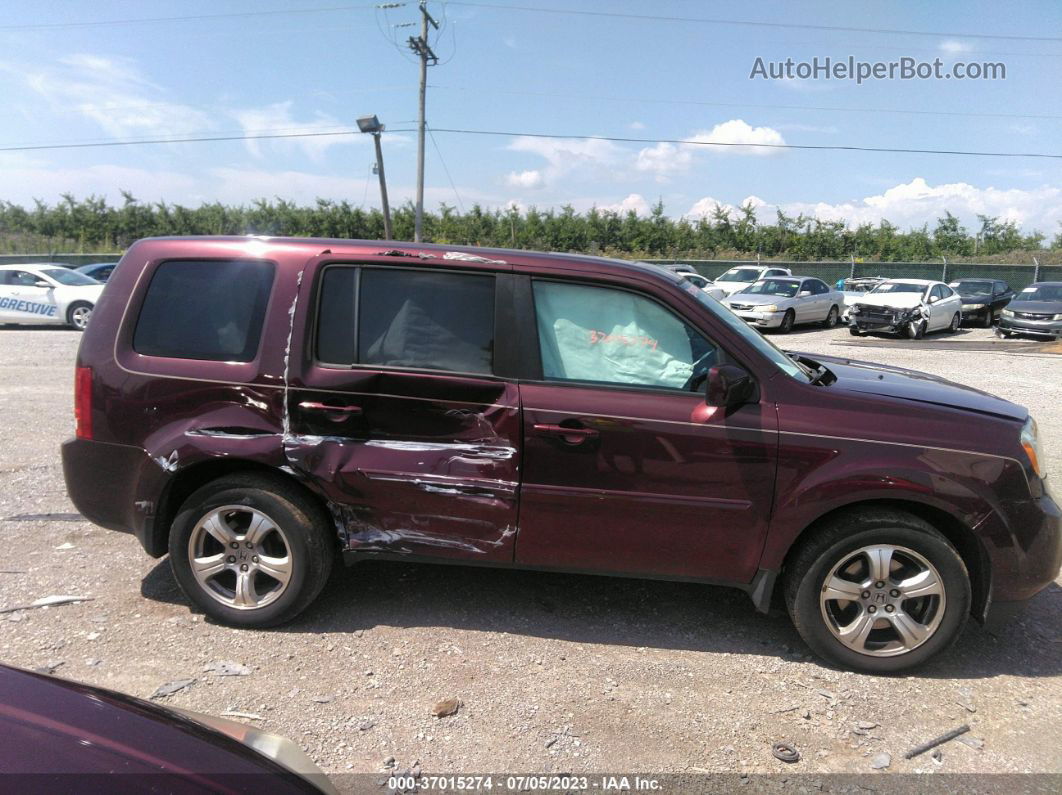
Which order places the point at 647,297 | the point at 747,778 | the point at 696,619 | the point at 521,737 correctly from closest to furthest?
the point at 747,778 < the point at 521,737 < the point at 647,297 < the point at 696,619

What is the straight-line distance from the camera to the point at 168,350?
3.71m

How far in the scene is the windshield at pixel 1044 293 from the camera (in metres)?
19.6

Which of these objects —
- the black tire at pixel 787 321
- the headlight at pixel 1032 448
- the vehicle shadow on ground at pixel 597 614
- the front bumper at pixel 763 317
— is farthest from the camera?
the black tire at pixel 787 321

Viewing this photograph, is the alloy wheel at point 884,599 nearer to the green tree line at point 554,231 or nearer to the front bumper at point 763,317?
the front bumper at point 763,317

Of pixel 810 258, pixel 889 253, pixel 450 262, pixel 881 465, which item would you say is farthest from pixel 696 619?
pixel 889 253

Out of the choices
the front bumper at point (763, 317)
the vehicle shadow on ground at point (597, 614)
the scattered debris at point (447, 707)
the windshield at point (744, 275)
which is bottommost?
the scattered debris at point (447, 707)

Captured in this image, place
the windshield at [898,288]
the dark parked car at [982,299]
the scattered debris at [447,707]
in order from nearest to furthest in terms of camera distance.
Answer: the scattered debris at [447,707], the windshield at [898,288], the dark parked car at [982,299]

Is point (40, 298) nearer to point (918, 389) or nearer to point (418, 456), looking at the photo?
point (418, 456)

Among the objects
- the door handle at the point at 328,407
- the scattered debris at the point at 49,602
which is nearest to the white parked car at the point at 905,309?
the door handle at the point at 328,407

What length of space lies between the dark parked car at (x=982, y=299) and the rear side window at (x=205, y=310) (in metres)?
24.4

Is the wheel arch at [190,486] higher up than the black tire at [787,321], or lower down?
lower down

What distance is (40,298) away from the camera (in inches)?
690

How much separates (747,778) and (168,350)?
3.27 m

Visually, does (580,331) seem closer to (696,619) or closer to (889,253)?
(696,619)
